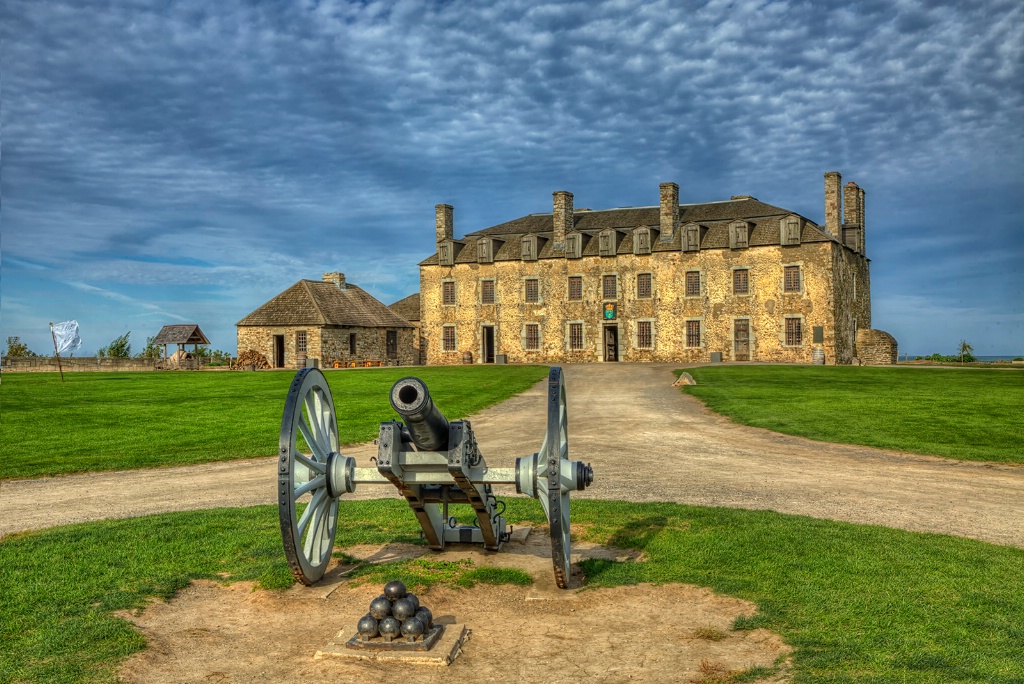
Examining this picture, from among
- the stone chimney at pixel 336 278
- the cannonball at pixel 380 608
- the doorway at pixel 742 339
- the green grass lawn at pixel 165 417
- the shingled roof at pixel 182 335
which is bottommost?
the cannonball at pixel 380 608

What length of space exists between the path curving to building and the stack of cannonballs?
5117mm

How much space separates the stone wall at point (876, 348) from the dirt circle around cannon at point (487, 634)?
4177cm

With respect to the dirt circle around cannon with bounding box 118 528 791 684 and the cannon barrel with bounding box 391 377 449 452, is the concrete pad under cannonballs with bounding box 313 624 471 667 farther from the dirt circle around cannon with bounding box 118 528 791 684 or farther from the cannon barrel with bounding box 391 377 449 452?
the cannon barrel with bounding box 391 377 449 452

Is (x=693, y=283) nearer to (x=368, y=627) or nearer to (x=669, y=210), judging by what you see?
(x=669, y=210)

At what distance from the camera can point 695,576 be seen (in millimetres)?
6453

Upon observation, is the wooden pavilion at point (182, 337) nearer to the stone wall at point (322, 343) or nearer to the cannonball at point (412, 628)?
the stone wall at point (322, 343)

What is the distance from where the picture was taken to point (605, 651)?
5.04 meters

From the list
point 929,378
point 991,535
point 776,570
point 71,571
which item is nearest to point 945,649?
point 776,570

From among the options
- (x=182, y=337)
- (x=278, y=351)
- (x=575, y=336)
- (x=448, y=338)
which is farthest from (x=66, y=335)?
(x=575, y=336)

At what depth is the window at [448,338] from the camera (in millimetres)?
50188

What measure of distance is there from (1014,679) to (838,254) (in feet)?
133

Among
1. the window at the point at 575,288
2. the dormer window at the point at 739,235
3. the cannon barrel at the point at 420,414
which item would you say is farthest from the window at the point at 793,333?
the cannon barrel at the point at 420,414

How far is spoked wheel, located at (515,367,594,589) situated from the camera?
561 cm

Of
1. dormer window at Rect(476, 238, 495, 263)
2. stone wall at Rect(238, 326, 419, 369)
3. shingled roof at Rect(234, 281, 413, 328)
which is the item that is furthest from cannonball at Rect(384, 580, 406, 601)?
dormer window at Rect(476, 238, 495, 263)
